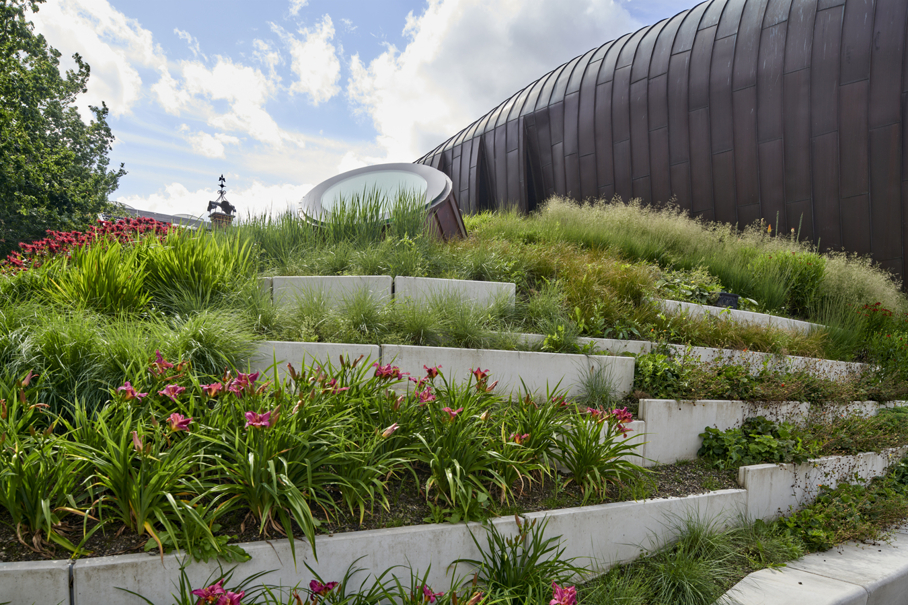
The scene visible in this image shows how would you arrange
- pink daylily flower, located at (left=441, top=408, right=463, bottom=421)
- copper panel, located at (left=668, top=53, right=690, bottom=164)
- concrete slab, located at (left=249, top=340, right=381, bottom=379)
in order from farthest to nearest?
copper panel, located at (left=668, top=53, right=690, bottom=164)
concrete slab, located at (left=249, top=340, right=381, bottom=379)
pink daylily flower, located at (left=441, top=408, right=463, bottom=421)

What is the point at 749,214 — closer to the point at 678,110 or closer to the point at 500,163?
the point at 678,110

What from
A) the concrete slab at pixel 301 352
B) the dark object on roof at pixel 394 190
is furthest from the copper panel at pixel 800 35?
the concrete slab at pixel 301 352

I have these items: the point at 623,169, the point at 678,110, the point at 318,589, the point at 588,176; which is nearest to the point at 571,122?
the point at 588,176

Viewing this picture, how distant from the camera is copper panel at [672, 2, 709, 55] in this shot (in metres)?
11.9

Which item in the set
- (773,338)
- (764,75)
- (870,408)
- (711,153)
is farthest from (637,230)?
(764,75)

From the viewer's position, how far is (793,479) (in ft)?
13.0

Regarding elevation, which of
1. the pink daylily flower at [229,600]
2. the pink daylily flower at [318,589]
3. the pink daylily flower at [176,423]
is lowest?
the pink daylily flower at [318,589]

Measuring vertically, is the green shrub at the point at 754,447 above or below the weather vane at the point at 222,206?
below

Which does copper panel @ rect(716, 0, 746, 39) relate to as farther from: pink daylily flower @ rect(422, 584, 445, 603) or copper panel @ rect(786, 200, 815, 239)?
pink daylily flower @ rect(422, 584, 445, 603)

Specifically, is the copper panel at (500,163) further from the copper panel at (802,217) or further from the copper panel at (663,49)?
the copper panel at (802,217)

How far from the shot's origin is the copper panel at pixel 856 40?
9453 millimetres

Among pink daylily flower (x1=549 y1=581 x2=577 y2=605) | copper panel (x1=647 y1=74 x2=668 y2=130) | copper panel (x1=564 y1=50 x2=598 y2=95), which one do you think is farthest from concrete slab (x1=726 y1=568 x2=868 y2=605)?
copper panel (x1=564 y1=50 x2=598 y2=95)

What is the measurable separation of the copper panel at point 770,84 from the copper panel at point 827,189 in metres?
0.85

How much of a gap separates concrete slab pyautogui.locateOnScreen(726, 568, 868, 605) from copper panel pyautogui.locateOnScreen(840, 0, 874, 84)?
10343 mm
